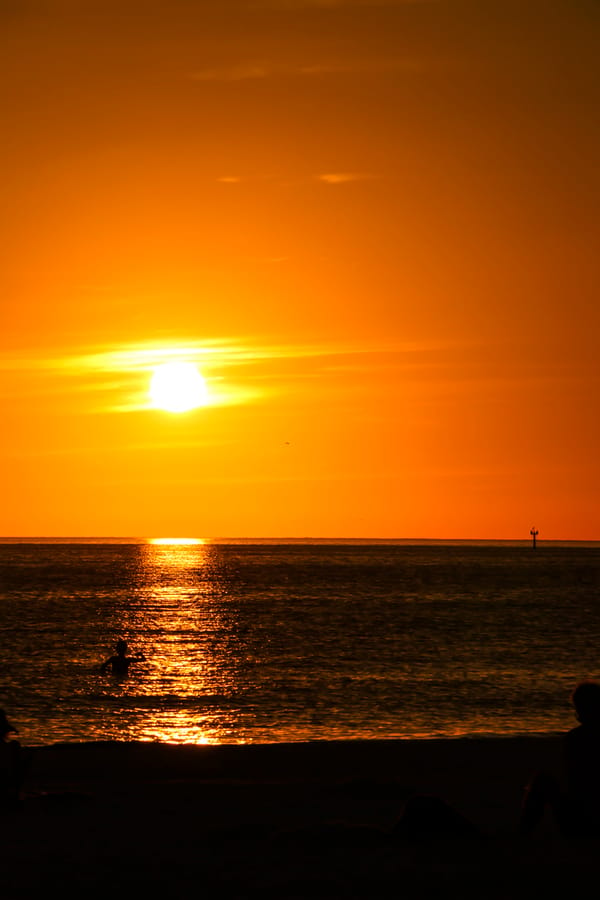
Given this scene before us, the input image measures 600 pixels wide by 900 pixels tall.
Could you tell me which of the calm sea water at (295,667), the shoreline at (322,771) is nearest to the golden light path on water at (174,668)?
the calm sea water at (295,667)

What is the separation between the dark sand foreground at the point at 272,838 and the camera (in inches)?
386

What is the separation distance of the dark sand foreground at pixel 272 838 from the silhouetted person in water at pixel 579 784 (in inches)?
9.3

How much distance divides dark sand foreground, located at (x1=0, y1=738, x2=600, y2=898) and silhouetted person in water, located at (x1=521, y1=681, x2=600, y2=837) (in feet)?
0.78

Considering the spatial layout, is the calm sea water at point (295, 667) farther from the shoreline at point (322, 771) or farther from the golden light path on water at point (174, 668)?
the shoreline at point (322, 771)

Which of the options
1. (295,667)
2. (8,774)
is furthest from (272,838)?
(295,667)

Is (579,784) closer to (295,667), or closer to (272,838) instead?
(272,838)

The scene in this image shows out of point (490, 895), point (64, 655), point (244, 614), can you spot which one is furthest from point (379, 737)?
point (244, 614)

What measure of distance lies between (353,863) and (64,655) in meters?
40.8

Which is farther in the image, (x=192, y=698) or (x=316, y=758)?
Answer: (x=192, y=698)

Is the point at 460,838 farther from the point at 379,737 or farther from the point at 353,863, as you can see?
the point at 379,737

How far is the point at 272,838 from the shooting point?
11.6 m

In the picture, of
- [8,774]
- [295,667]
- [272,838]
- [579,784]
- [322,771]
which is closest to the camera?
[579,784]

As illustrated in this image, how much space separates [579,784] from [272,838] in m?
3.33

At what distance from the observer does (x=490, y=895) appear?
9.45m
